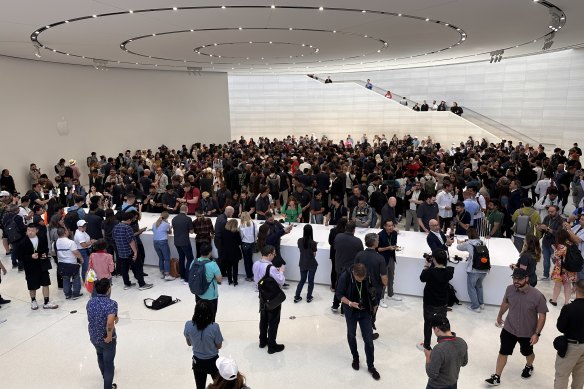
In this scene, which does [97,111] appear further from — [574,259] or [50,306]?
[574,259]

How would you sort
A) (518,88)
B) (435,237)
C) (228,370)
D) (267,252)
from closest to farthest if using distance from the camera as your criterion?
(228,370) < (267,252) < (435,237) < (518,88)

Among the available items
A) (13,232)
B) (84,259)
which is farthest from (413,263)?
(13,232)

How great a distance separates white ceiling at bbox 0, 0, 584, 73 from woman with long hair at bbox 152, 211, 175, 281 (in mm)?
→ 3765

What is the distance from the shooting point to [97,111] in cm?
1820

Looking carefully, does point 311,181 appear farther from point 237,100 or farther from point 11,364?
point 237,100

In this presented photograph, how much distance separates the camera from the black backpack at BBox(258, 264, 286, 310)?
5309mm

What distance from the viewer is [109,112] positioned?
1878 cm

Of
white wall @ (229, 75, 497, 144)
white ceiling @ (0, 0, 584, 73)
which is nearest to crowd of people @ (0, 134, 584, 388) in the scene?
white ceiling @ (0, 0, 584, 73)

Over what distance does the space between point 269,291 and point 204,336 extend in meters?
1.34

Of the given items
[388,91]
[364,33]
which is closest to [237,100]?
Answer: [388,91]

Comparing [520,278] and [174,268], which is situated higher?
[520,278]

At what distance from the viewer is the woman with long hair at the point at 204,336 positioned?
13.5 ft

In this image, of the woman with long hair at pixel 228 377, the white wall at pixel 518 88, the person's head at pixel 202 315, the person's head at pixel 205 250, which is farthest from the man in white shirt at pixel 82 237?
the white wall at pixel 518 88

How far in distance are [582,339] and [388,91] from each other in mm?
23219
